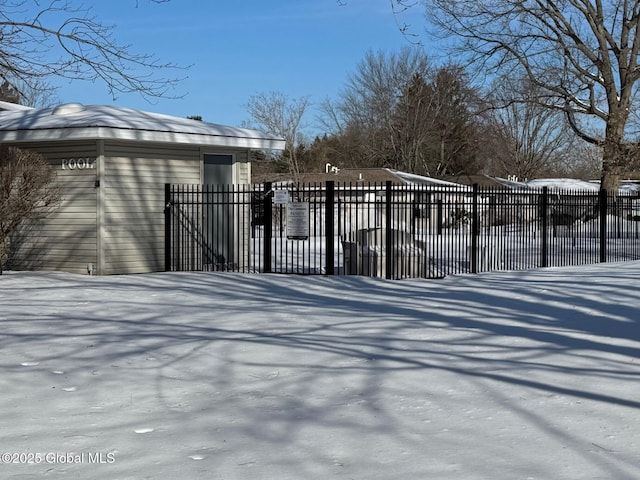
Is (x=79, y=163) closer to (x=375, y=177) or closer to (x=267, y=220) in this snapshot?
(x=267, y=220)

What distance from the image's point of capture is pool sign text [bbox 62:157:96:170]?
16078 mm

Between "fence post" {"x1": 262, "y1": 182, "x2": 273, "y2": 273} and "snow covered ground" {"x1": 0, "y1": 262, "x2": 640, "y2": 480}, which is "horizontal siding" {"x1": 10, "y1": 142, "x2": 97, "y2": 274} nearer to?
"fence post" {"x1": 262, "y1": 182, "x2": 273, "y2": 273}

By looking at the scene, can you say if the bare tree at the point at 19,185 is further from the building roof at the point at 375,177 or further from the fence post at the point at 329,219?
the building roof at the point at 375,177

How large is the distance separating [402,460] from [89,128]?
39.2ft

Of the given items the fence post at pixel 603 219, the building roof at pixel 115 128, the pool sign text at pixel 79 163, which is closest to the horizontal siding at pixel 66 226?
the pool sign text at pixel 79 163

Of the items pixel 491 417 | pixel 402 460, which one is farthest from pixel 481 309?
pixel 402 460

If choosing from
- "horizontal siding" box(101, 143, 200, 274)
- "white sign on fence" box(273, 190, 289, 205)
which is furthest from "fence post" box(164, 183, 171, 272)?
"white sign on fence" box(273, 190, 289, 205)

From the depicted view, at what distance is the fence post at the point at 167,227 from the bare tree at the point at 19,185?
2.18 meters

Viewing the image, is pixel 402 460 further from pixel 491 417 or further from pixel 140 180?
pixel 140 180

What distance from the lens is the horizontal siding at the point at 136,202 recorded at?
1616 centimetres

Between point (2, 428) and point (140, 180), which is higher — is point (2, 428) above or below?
below

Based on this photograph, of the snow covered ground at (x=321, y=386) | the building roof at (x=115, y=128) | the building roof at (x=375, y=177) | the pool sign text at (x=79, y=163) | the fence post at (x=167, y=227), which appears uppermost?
the building roof at (x=375, y=177)

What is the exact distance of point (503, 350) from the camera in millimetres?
8461

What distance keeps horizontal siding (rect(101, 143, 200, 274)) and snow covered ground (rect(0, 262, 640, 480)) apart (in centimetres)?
379
